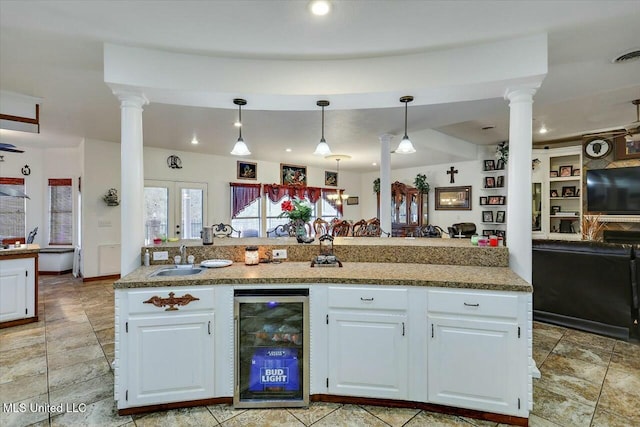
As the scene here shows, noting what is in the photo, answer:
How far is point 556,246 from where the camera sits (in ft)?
11.3

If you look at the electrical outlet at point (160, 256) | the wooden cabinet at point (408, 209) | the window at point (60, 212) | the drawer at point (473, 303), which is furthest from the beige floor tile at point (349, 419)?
the window at point (60, 212)

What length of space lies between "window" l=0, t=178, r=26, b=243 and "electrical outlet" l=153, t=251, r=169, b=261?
17.8 ft

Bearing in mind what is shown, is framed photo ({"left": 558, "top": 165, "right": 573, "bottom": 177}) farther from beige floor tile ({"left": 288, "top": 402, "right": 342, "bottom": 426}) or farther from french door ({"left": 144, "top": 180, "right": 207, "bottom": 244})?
french door ({"left": 144, "top": 180, "right": 207, "bottom": 244})

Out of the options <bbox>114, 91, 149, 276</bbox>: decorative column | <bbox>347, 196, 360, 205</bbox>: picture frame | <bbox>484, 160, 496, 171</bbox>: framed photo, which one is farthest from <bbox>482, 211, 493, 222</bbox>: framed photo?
<bbox>114, 91, 149, 276</bbox>: decorative column

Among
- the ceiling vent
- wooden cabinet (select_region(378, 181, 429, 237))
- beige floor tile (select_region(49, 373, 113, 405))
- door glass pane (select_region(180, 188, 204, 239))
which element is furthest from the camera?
wooden cabinet (select_region(378, 181, 429, 237))

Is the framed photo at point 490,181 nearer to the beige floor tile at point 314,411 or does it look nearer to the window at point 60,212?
the beige floor tile at point 314,411

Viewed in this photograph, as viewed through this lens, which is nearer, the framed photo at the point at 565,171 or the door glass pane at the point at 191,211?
the framed photo at the point at 565,171

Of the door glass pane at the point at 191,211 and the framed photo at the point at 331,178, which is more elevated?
the framed photo at the point at 331,178

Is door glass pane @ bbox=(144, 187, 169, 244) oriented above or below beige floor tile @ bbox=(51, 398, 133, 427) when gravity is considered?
above

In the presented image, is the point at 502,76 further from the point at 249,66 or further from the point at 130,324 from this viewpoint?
the point at 130,324

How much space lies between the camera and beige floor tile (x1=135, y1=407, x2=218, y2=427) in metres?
1.94

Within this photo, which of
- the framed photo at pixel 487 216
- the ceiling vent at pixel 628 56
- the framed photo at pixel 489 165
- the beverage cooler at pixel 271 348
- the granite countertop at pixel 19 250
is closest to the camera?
the beverage cooler at pixel 271 348

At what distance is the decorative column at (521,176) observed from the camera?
7.77 feet

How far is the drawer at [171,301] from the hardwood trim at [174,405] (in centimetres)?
62
